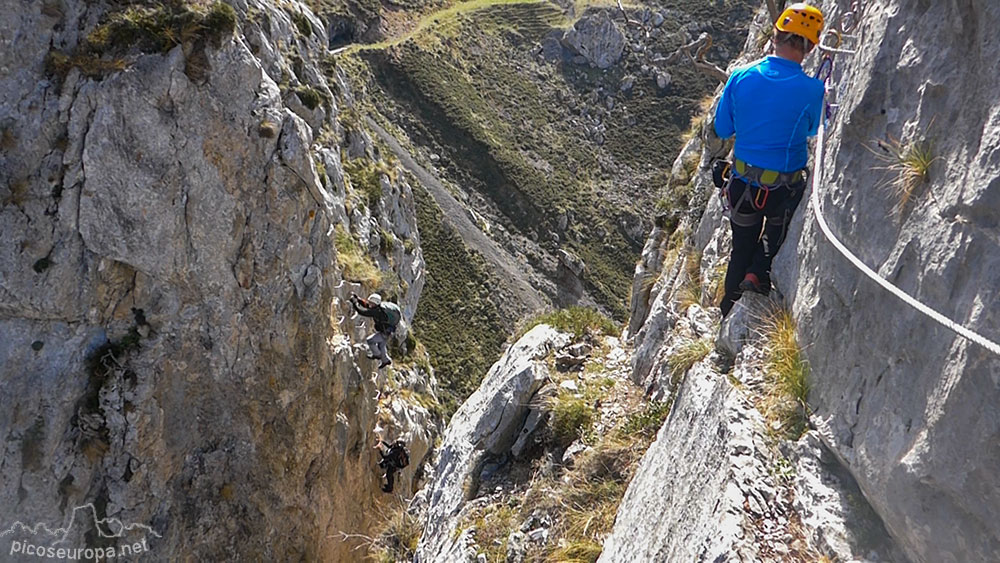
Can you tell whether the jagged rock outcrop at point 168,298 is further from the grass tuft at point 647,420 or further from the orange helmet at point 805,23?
the orange helmet at point 805,23

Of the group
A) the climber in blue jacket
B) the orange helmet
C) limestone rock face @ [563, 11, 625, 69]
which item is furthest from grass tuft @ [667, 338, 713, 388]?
limestone rock face @ [563, 11, 625, 69]

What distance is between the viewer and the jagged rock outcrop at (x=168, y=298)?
14.2m

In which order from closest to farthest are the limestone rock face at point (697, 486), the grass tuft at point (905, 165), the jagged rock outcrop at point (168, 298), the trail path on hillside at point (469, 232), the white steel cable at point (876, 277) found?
1. the white steel cable at point (876, 277)
2. the grass tuft at point (905, 165)
3. the limestone rock face at point (697, 486)
4. the jagged rock outcrop at point (168, 298)
5. the trail path on hillside at point (469, 232)

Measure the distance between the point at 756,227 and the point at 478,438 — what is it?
5857mm

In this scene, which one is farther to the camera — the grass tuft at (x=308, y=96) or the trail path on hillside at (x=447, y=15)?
the trail path on hillside at (x=447, y=15)

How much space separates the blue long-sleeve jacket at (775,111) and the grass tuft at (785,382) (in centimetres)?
171

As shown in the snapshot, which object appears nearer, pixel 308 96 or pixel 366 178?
pixel 308 96

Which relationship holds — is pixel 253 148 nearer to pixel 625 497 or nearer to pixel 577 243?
pixel 625 497

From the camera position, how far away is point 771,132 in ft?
19.7

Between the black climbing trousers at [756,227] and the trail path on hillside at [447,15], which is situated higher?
the trail path on hillside at [447,15]

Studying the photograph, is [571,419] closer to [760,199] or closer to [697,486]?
[697,486]

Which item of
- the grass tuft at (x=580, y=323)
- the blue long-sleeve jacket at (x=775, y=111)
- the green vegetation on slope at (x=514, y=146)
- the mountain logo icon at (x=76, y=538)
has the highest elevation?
the green vegetation on slope at (x=514, y=146)

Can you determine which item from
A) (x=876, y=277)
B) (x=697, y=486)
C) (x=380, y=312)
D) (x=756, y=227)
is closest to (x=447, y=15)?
(x=380, y=312)

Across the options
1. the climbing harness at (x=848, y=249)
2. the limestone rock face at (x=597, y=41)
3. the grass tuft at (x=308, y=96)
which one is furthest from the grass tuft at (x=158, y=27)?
the limestone rock face at (x=597, y=41)
